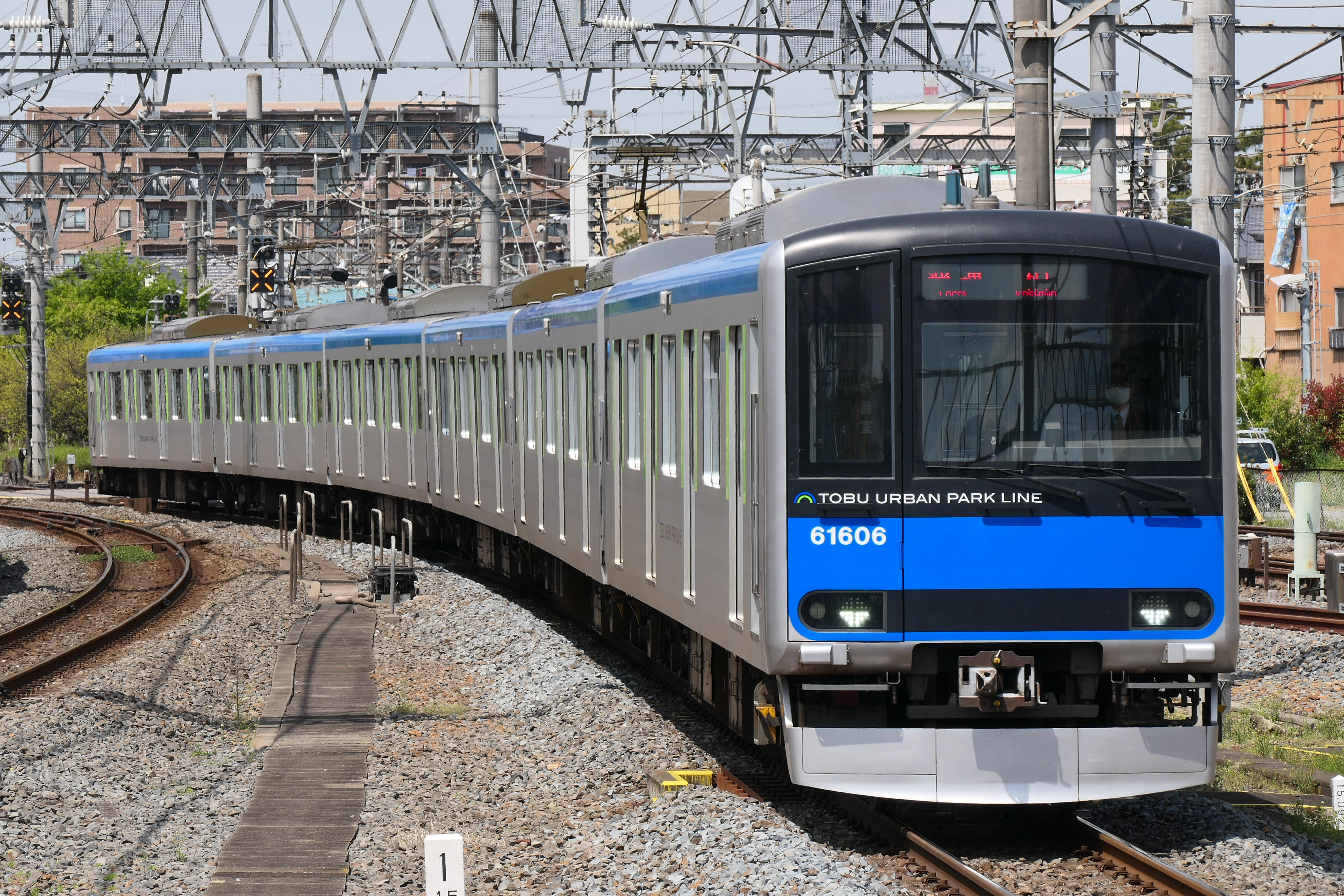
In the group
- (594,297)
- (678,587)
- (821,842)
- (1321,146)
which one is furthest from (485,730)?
(1321,146)

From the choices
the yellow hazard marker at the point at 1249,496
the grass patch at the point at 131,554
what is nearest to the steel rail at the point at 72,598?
the grass patch at the point at 131,554

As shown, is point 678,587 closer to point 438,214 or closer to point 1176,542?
point 1176,542

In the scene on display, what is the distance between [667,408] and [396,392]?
1287 cm

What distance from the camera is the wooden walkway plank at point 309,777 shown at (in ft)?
27.0

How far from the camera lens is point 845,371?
7910 mm

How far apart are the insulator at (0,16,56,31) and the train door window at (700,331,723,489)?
15458 mm

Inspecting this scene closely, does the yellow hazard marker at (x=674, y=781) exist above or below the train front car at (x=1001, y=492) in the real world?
below

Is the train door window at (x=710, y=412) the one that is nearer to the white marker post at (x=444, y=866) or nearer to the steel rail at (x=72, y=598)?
the white marker post at (x=444, y=866)

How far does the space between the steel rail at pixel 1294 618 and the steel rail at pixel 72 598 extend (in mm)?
10817

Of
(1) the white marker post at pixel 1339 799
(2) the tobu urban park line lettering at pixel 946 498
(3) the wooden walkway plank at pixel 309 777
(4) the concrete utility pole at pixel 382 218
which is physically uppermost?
(4) the concrete utility pole at pixel 382 218

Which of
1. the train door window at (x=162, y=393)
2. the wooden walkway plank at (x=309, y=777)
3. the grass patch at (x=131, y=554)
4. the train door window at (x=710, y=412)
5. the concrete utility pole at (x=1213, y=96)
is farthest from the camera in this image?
the train door window at (x=162, y=393)

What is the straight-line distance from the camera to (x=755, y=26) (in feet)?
72.1

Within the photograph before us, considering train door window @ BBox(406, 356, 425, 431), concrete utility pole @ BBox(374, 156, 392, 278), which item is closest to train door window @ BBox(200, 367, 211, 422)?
concrete utility pole @ BBox(374, 156, 392, 278)

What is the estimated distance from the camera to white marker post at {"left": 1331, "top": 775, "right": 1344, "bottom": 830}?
856 centimetres
